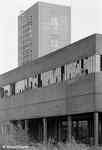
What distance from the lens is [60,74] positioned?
162 ft

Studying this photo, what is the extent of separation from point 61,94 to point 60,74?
3.06 m

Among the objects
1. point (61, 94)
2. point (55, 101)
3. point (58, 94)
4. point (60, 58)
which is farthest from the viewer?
point (60, 58)

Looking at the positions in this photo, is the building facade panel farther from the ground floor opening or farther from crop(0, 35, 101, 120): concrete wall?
the ground floor opening

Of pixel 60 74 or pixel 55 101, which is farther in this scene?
pixel 60 74

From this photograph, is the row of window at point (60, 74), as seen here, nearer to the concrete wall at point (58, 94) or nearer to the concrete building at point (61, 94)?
the concrete building at point (61, 94)

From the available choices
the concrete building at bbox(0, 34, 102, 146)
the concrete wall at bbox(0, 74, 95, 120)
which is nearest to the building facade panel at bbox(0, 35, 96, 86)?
the concrete building at bbox(0, 34, 102, 146)

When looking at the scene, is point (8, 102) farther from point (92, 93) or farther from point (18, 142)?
point (92, 93)

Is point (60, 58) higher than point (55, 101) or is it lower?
higher

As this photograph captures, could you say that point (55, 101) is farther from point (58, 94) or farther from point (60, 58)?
point (60, 58)

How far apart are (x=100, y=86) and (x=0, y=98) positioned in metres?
33.2

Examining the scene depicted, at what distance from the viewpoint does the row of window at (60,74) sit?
136ft

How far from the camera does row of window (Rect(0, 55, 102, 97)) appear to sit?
41.5m

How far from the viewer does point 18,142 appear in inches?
2076

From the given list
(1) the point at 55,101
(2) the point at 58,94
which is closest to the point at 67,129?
(1) the point at 55,101
